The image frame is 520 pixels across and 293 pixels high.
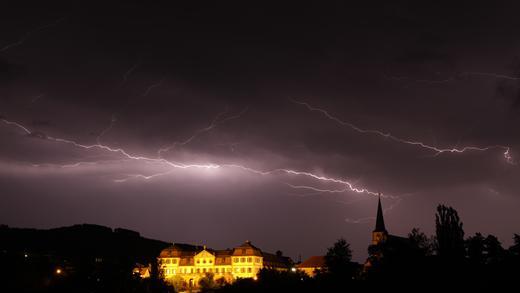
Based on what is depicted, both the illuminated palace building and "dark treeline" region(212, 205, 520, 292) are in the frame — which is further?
the illuminated palace building

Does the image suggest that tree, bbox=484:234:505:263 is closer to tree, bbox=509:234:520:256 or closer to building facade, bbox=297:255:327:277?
tree, bbox=509:234:520:256

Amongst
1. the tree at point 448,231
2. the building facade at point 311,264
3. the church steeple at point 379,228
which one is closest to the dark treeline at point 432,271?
the tree at point 448,231

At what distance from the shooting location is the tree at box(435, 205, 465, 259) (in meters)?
38.2

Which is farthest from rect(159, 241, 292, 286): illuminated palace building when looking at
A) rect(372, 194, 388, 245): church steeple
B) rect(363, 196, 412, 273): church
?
rect(363, 196, 412, 273): church

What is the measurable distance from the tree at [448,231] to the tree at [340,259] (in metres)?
8.25

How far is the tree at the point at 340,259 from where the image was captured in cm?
4503

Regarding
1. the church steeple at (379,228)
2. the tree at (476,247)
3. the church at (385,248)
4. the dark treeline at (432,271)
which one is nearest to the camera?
the dark treeline at (432,271)

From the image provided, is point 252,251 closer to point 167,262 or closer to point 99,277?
point 167,262

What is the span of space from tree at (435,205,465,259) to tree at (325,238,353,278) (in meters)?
8.25

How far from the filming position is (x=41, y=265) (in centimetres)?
5034

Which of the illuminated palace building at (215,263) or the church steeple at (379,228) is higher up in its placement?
the church steeple at (379,228)

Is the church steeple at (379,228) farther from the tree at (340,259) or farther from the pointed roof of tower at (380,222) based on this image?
the tree at (340,259)

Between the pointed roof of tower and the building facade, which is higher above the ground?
the pointed roof of tower

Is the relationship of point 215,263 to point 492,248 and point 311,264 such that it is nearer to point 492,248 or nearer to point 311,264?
point 311,264
